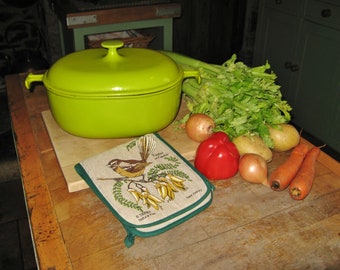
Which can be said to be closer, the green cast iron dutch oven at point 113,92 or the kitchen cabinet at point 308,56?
the green cast iron dutch oven at point 113,92

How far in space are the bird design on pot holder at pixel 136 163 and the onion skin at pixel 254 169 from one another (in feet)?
0.81

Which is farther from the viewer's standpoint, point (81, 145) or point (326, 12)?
point (326, 12)

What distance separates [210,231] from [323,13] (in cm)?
198

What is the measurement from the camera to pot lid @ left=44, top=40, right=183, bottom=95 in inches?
36.1

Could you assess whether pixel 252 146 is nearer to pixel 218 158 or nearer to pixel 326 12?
pixel 218 158

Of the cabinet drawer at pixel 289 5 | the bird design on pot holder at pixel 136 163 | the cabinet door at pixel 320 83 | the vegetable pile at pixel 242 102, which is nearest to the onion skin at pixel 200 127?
the vegetable pile at pixel 242 102

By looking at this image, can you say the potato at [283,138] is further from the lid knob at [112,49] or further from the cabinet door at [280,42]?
the cabinet door at [280,42]

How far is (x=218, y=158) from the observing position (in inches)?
35.1

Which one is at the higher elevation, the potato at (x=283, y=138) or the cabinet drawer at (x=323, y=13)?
the cabinet drawer at (x=323, y=13)

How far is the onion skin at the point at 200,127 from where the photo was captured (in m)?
1.02

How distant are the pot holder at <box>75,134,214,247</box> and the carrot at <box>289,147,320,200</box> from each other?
21 centimetres

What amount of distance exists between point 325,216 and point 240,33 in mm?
3186

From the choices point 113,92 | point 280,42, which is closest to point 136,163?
point 113,92

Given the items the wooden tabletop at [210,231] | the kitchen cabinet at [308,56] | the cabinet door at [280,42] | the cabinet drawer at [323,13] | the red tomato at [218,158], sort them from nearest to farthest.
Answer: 1. the wooden tabletop at [210,231]
2. the red tomato at [218,158]
3. the cabinet drawer at [323,13]
4. the kitchen cabinet at [308,56]
5. the cabinet door at [280,42]
